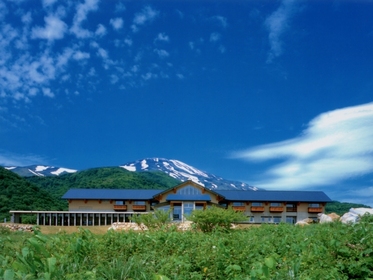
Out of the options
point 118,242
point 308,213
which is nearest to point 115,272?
point 118,242

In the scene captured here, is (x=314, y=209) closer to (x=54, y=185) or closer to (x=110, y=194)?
(x=110, y=194)

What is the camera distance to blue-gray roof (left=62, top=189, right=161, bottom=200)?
30.5 m

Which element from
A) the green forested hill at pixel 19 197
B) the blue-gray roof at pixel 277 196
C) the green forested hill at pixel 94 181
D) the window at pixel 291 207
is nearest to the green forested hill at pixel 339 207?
the blue-gray roof at pixel 277 196

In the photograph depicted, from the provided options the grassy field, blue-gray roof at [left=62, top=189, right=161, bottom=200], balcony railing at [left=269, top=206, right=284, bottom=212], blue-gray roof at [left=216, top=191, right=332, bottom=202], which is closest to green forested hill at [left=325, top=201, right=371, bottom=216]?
blue-gray roof at [left=216, top=191, right=332, bottom=202]

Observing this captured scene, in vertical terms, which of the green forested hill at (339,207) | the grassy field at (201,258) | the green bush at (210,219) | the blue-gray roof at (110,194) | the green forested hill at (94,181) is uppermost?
the green forested hill at (94,181)

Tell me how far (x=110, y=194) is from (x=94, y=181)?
14830 mm

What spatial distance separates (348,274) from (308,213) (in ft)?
98.3

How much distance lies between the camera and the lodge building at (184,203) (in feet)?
96.2

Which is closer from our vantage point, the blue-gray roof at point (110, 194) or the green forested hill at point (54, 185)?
the blue-gray roof at point (110, 194)

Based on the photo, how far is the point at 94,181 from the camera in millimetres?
45312

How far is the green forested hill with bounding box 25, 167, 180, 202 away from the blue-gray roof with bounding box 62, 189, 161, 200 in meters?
10.4

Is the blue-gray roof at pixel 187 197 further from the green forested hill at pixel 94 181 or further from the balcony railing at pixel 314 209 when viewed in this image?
the green forested hill at pixel 94 181

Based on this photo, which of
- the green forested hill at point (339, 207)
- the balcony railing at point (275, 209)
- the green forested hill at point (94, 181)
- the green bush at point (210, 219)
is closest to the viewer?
the green bush at point (210, 219)

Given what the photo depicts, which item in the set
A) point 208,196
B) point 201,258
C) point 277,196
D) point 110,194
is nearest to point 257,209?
point 277,196
